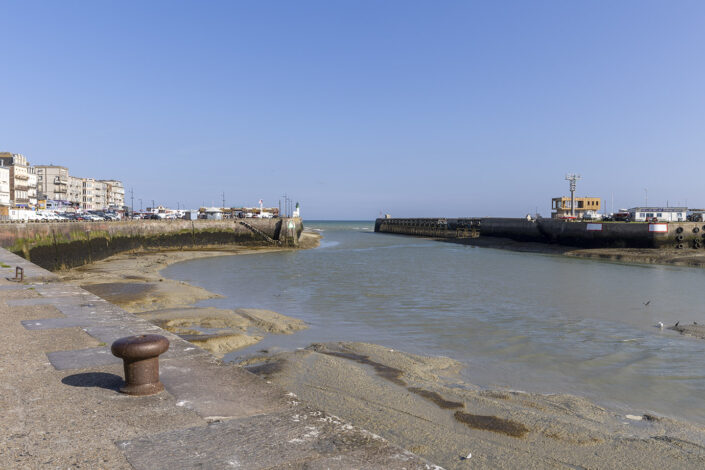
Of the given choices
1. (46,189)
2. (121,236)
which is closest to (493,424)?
(121,236)

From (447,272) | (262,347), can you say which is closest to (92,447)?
(262,347)

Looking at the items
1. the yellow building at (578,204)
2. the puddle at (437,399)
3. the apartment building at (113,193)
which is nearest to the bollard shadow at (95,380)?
the puddle at (437,399)

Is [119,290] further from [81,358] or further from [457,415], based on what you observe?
[457,415]

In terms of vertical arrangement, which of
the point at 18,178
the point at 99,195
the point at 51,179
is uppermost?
the point at 51,179

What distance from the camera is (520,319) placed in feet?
55.2

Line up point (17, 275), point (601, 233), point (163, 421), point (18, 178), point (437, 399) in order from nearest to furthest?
point (163, 421)
point (437, 399)
point (17, 275)
point (601, 233)
point (18, 178)

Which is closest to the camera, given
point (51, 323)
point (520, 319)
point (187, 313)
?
point (51, 323)

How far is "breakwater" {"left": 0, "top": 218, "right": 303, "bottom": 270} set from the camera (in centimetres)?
2711

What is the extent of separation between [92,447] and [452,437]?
15.2ft

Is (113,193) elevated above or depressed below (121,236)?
above

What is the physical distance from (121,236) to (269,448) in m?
43.0

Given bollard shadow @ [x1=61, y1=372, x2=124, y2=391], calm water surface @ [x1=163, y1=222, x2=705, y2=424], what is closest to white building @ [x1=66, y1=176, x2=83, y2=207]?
calm water surface @ [x1=163, y1=222, x2=705, y2=424]

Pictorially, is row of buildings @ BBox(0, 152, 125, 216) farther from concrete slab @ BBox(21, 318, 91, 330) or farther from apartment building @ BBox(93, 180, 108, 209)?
concrete slab @ BBox(21, 318, 91, 330)

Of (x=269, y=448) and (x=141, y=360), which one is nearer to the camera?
(x=269, y=448)
